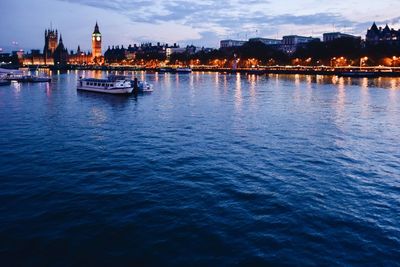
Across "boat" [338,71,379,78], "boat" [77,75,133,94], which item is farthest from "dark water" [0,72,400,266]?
"boat" [338,71,379,78]

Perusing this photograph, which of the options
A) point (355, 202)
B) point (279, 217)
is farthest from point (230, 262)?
point (355, 202)

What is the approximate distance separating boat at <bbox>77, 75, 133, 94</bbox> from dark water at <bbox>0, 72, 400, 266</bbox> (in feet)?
108

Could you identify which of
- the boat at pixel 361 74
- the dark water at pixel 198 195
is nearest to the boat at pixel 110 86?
the dark water at pixel 198 195

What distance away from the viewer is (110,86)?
69.1 meters

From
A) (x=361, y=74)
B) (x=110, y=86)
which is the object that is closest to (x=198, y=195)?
(x=110, y=86)

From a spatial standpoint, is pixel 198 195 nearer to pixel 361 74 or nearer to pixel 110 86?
pixel 110 86

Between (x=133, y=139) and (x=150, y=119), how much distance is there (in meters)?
11.2

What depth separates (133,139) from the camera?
3005cm

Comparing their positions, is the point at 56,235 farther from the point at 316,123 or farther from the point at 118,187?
the point at 316,123

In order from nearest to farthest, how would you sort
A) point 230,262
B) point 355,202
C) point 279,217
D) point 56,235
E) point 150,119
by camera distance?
point 230,262, point 56,235, point 279,217, point 355,202, point 150,119

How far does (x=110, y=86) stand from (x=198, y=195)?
A: 5550cm

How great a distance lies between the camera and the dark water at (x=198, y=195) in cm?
1235

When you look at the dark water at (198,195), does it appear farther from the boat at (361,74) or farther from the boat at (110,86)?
the boat at (361,74)

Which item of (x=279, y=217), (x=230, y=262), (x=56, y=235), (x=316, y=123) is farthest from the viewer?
(x=316, y=123)
